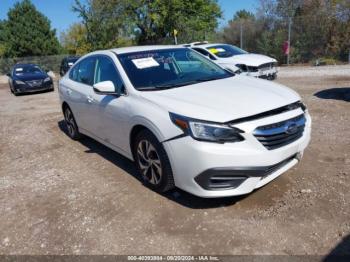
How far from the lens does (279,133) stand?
3475 millimetres

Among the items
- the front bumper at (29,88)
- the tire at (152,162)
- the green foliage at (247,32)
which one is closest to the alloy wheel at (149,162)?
the tire at (152,162)

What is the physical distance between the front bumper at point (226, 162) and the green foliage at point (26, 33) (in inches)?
1805

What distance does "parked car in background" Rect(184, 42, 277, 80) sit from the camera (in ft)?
35.9

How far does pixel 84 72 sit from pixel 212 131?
3.17 metres

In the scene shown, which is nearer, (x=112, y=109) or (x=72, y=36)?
(x=112, y=109)

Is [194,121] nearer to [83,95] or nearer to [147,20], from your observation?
[83,95]

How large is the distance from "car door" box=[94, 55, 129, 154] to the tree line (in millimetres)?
17242

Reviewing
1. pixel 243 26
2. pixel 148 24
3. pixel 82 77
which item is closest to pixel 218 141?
pixel 82 77

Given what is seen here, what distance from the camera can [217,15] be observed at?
35.6m

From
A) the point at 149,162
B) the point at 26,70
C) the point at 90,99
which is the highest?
the point at 26,70

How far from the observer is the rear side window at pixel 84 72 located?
5.44 m

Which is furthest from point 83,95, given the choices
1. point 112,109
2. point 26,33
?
point 26,33

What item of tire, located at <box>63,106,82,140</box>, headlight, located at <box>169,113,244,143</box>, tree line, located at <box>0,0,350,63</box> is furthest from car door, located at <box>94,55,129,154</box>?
tree line, located at <box>0,0,350,63</box>

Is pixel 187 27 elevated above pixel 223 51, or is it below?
above
